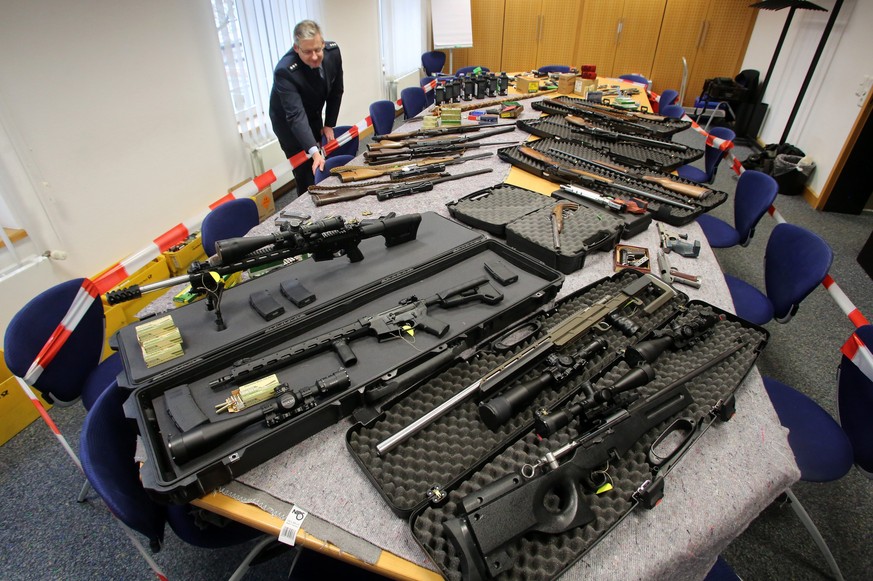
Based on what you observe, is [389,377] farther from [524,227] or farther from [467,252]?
[524,227]

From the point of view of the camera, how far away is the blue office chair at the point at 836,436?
1720 mm

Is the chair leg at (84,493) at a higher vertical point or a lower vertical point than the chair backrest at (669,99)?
lower

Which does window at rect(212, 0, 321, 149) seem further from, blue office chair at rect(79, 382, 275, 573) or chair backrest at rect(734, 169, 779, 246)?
chair backrest at rect(734, 169, 779, 246)

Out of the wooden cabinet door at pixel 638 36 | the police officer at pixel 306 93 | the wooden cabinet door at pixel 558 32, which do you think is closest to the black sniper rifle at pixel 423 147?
the police officer at pixel 306 93

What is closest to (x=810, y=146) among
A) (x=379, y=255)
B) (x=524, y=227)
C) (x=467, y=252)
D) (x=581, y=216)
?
(x=581, y=216)

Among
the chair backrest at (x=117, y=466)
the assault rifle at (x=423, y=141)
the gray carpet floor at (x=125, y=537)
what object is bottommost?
the gray carpet floor at (x=125, y=537)

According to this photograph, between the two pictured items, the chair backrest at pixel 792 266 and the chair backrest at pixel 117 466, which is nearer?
the chair backrest at pixel 117 466

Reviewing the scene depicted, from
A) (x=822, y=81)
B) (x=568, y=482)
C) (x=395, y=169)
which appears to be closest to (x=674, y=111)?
(x=822, y=81)

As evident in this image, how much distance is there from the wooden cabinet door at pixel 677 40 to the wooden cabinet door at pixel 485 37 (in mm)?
3516

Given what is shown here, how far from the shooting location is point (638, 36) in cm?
923

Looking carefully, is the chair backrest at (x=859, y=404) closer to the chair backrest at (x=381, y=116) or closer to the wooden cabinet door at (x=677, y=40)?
the chair backrest at (x=381, y=116)

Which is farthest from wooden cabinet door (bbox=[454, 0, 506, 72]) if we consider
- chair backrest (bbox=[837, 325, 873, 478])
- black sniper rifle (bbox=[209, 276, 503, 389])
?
chair backrest (bbox=[837, 325, 873, 478])

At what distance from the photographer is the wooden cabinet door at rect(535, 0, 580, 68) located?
9266mm

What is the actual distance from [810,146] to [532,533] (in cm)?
714
